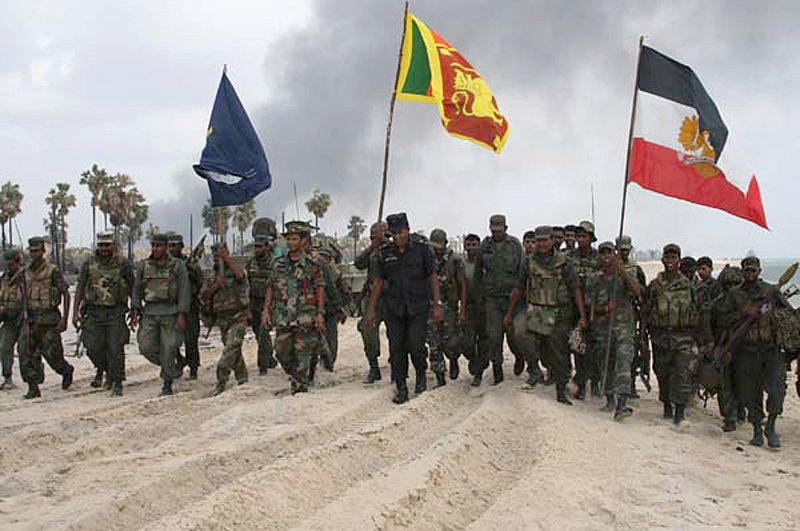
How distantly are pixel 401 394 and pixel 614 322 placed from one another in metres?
2.24

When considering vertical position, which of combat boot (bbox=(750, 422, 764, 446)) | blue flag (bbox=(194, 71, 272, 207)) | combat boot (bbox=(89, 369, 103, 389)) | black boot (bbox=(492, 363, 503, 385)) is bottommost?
combat boot (bbox=(89, 369, 103, 389))

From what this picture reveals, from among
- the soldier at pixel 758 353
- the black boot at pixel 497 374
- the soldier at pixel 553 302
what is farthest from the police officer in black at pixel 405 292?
the soldier at pixel 758 353

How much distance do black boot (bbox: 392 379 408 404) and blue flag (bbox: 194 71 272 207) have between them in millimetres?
2940

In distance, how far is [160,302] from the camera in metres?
8.20

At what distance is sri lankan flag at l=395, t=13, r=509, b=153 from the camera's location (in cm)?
985

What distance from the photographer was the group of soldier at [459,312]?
7156 millimetres

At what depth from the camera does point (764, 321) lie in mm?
6898

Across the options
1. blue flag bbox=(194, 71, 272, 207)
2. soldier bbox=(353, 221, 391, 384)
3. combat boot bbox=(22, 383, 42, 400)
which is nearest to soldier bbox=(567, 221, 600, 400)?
soldier bbox=(353, 221, 391, 384)

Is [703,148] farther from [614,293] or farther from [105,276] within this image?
[105,276]

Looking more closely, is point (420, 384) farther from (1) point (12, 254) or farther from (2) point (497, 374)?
(1) point (12, 254)

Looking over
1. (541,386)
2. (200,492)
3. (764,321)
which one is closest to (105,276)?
(200,492)

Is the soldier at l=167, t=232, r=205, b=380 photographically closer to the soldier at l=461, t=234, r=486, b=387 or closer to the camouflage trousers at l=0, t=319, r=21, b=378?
the camouflage trousers at l=0, t=319, r=21, b=378

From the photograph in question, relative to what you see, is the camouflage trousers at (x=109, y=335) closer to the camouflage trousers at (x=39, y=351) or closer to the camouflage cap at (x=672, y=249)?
the camouflage trousers at (x=39, y=351)

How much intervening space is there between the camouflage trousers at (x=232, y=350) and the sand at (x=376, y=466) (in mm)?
346
